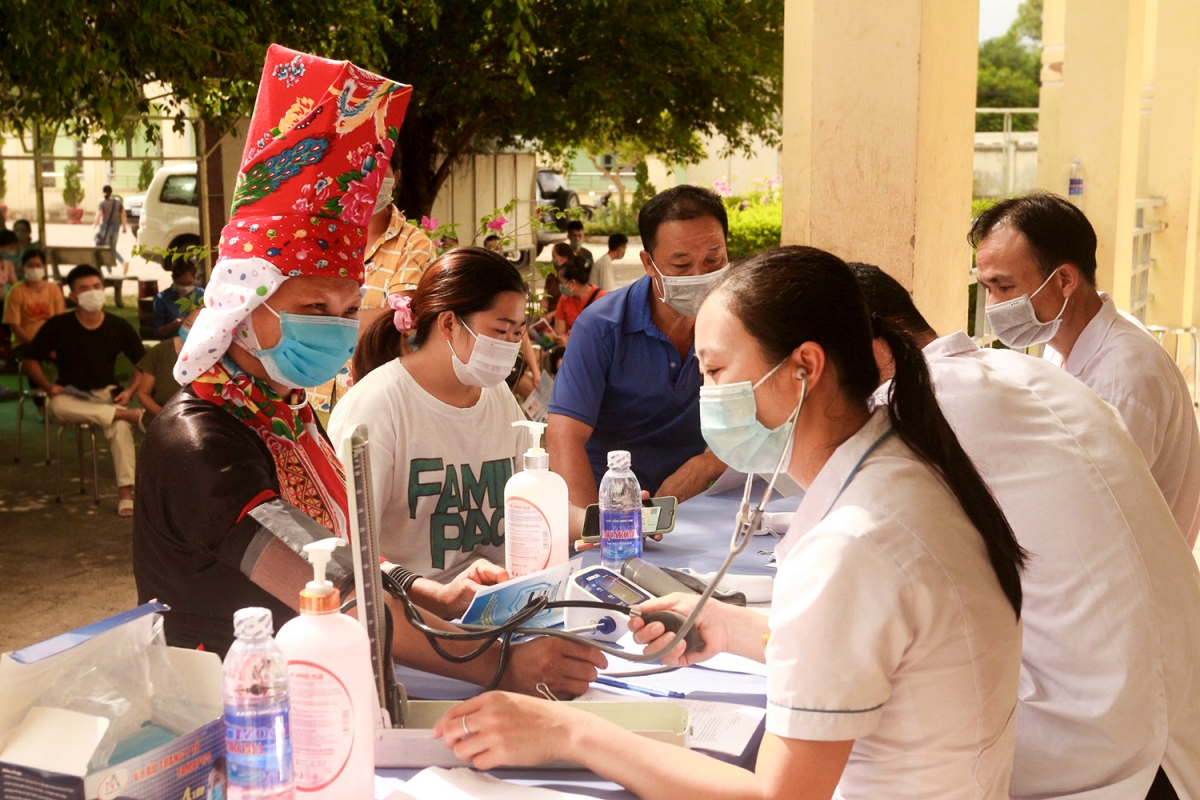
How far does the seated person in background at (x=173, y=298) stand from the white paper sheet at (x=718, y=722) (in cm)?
755

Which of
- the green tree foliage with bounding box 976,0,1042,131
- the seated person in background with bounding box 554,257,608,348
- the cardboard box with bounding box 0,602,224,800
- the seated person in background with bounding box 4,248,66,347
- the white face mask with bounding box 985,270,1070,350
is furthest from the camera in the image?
the green tree foliage with bounding box 976,0,1042,131

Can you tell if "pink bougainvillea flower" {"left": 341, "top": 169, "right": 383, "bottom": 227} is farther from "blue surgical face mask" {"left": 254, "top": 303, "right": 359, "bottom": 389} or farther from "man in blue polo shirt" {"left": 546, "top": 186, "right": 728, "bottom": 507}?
"man in blue polo shirt" {"left": 546, "top": 186, "right": 728, "bottom": 507}

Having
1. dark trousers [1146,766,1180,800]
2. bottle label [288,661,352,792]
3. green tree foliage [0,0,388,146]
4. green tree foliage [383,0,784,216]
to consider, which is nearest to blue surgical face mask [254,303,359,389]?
bottle label [288,661,352,792]

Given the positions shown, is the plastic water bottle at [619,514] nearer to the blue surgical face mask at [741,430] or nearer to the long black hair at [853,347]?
the blue surgical face mask at [741,430]

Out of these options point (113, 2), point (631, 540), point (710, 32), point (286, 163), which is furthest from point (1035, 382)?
point (710, 32)

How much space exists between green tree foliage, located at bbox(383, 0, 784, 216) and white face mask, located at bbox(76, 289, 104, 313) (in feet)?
10.5

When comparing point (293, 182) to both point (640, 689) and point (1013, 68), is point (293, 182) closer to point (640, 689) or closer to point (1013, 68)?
point (640, 689)

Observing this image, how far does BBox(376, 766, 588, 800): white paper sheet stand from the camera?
162 centimetres

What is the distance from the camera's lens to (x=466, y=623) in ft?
6.54

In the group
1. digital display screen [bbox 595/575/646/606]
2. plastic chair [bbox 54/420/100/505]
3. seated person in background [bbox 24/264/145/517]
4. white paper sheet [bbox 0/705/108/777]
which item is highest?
white paper sheet [bbox 0/705/108/777]

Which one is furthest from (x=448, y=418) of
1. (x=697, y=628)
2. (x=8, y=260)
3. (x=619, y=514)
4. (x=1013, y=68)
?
(x=1013, y=68)

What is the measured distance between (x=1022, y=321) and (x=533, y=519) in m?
1.85

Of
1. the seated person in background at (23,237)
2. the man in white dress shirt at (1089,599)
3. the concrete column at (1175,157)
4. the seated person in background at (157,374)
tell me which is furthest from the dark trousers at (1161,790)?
the seated person in background at (23,237)

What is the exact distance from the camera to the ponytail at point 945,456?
62.9 inches
